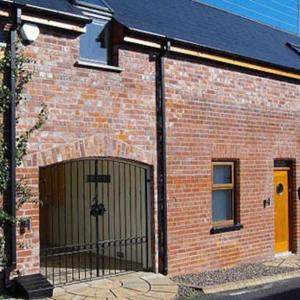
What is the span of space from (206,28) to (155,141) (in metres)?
3.76

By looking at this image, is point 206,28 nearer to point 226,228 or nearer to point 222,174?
point 222,174

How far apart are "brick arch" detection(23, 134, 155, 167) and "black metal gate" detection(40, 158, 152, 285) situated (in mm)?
225

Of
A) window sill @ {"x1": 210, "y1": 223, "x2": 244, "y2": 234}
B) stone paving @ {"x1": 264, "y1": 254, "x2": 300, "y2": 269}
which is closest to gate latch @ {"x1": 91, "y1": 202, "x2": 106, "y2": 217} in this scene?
window sill @ {"x1": 210, "y1": 223, "x2": 244, "y2": 234}

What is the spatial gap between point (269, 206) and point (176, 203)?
3145mm

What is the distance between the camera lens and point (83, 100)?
9.09m

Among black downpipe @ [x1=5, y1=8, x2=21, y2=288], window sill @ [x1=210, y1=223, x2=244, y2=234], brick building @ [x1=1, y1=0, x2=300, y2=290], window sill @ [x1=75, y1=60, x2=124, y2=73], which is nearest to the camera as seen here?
black downpipe @ [x1=5, y1=8, x2=21, y2=288]

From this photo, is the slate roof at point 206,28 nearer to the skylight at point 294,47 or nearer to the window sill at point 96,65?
the skylight at point 294,47

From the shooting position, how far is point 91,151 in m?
9.11

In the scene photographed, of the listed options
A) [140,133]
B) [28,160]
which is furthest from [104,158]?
[28,160]

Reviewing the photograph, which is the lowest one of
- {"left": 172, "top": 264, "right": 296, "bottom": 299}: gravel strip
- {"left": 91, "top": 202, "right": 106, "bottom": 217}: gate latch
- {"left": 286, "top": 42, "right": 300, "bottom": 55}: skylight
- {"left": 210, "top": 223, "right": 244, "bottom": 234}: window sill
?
{"left": 172, "top": 264, "right": 296, "bottom": 299}: gravel strip

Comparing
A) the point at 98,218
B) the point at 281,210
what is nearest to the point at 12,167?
the point at 98,218

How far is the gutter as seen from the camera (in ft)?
33.2

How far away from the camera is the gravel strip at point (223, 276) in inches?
368

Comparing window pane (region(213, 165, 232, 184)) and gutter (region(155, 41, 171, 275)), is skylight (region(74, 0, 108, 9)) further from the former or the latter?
window pane (region(213, 165, 232, 184))
